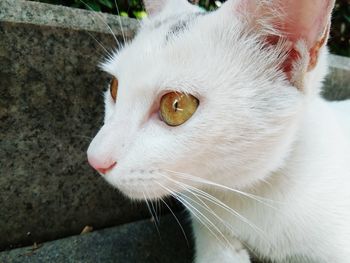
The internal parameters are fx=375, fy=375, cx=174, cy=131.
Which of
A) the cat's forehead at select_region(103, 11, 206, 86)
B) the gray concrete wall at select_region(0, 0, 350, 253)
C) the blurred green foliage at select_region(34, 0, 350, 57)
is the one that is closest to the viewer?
the cat's forehead at select_region(103, 11, 206, 86)

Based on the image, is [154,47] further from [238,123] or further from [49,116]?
Result: [49,116]

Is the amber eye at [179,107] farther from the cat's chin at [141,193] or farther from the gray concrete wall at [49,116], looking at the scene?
the gray concrete wall at [49,116]

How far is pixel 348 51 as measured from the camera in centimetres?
303

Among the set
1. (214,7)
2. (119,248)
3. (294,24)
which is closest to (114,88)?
(294,24)

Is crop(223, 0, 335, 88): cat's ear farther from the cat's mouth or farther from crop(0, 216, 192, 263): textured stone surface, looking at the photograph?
crop(0, 216, 192, 263): textured stone surface

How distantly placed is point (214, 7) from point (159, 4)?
3.22 ft

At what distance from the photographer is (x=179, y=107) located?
937 millimetres

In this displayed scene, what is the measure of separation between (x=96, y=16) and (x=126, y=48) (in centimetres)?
39

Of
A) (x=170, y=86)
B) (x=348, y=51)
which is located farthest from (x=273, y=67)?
(x=348, y=51)

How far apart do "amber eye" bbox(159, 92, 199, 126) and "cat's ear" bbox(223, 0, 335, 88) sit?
259 millimetres

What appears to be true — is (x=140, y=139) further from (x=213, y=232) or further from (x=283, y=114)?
(x=213, y=232)

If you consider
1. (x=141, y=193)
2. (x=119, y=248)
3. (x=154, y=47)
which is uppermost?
(x=154, y=47)

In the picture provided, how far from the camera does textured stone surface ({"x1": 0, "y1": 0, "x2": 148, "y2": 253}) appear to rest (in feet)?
4.21

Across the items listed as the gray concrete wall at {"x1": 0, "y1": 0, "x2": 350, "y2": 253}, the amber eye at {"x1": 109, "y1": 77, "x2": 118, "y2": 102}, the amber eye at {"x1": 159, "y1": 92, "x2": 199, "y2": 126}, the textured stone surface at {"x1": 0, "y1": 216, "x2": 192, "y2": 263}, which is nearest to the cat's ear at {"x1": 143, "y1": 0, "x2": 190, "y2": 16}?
the gray concrete wall at {"x1": 0, "y1": 0, "x2": 350, "y2": 253}
